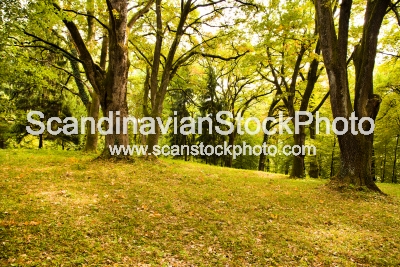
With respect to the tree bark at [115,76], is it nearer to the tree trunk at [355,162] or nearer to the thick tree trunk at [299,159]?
the tree trunk at [355,162]

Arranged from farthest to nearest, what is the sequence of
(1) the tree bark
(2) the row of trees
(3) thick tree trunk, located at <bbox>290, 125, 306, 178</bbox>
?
(3) thick tree trunk, located at <bbox>290, 125, 306, 178</bbox>
(1) the tree bark
(2) the row of trees

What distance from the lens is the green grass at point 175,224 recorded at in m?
3.85

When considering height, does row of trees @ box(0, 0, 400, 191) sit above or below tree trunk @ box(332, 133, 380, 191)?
above

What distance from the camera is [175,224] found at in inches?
204

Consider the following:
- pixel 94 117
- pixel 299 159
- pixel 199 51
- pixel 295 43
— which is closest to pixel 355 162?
pixel 299 159

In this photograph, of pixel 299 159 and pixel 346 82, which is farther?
pixel 299 159

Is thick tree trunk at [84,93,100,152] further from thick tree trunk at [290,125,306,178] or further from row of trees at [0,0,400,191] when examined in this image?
thick tree trunk at [290,125,306,178]

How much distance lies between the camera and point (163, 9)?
571 inches

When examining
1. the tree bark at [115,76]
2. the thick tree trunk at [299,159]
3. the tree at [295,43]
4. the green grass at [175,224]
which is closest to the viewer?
the green grass at [175,224]

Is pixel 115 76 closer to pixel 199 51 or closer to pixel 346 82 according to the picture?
pixel 199 51

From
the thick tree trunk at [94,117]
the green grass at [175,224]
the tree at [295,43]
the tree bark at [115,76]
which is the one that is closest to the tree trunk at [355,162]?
the green grass at [175,224]

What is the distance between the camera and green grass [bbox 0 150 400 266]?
3850 millimetres

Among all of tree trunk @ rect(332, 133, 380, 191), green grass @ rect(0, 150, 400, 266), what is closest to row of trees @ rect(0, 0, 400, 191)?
Answer: tree trunk @ rect(332, 133, 380, 191)

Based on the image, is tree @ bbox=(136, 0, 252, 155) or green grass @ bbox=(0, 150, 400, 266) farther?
tree @ bbox=(136, 0, 252, 155)
